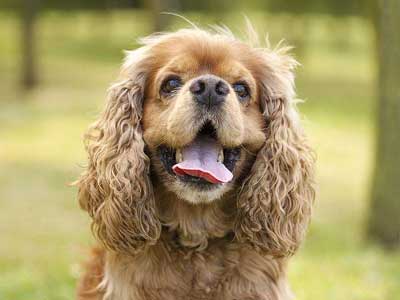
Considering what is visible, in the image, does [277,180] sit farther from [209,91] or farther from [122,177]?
[122,177]

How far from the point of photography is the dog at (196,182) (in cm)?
445

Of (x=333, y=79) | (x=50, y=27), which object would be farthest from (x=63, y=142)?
(x=50, y=27)

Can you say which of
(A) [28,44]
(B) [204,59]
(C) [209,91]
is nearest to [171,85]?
(B) [204,59]

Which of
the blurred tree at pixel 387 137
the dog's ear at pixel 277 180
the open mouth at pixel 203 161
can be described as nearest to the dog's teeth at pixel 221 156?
the open mouth at pixel 203 161

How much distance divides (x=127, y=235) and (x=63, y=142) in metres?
10.3

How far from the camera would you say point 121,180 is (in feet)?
14.7

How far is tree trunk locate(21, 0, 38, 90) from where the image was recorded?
19.9m

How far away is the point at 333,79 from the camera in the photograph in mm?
25672

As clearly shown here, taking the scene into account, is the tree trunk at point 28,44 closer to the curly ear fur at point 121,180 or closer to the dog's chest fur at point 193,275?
the curly ear fur at point 121,180

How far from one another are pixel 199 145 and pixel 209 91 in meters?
0.33

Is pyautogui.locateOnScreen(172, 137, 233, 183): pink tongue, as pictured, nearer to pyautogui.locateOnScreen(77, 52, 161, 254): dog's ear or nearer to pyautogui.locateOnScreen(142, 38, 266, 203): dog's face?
pyautogui.locateOnScreen(142, 38, 266, 203): dog's face

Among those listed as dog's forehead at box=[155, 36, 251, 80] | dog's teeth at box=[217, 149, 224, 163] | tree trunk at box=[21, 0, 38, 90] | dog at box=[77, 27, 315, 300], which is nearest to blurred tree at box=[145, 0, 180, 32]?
tree trunk at box=[21, 0, 38, 90]

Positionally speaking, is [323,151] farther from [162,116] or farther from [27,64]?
[162,116]

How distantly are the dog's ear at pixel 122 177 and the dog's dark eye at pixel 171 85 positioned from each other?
216 millimetres
